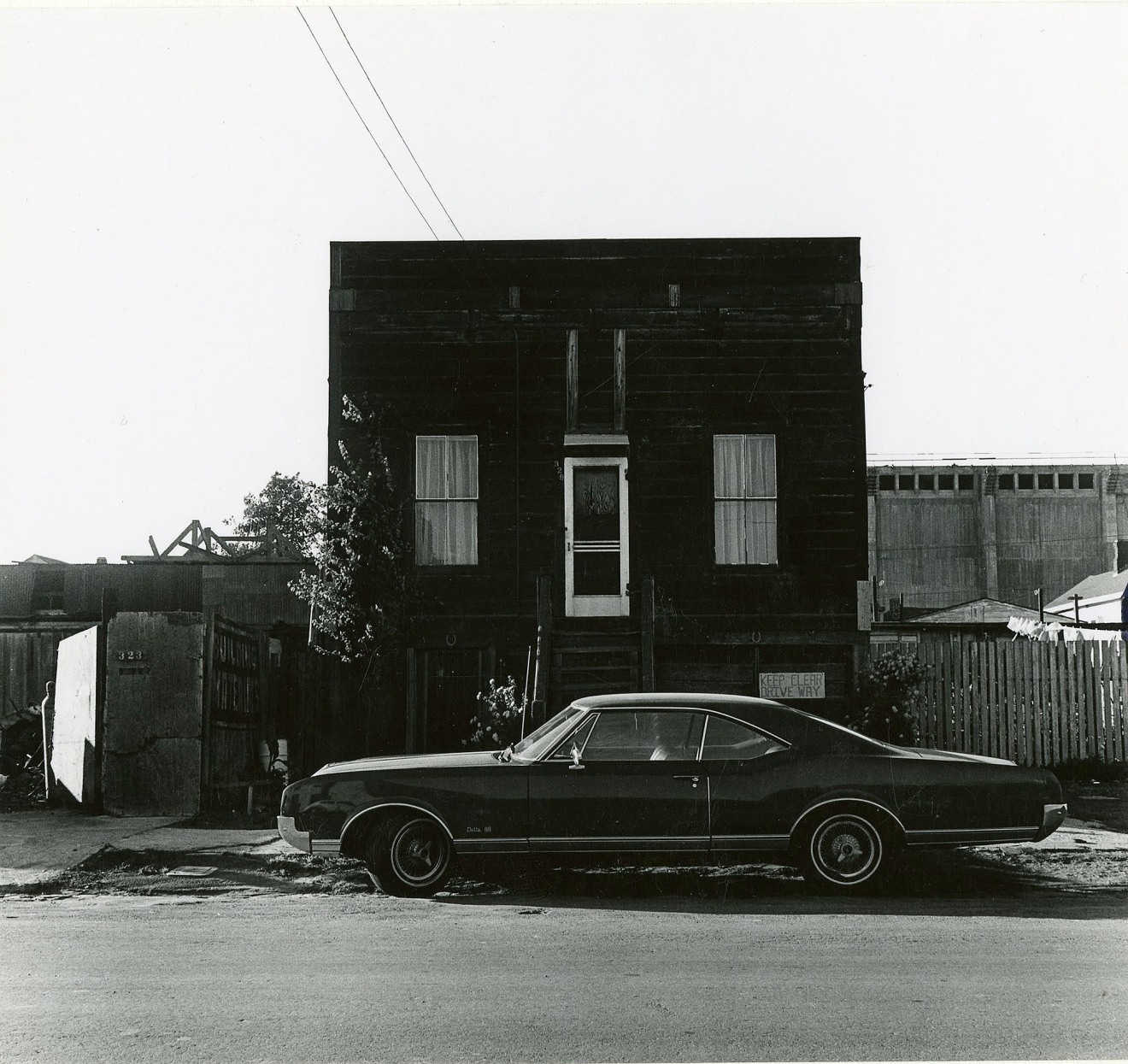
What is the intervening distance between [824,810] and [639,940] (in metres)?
2.20

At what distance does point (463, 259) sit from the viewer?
16500mm

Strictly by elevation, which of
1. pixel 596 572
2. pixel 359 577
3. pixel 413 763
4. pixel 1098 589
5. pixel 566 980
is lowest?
pixel 566 980

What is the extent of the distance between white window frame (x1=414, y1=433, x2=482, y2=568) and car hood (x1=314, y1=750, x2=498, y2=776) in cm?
739

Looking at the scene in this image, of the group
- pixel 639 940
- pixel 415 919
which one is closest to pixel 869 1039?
pixel 639 940

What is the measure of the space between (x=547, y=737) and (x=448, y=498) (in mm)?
7919

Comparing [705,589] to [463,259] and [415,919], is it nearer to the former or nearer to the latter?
[463,259]

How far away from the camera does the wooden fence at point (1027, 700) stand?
1633 cm

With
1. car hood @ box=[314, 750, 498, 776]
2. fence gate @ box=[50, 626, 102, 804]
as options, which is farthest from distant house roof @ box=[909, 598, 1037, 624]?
car hood @ box=[314, 750, 498, 776]

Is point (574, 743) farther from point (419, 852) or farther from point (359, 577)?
point (359, 577)

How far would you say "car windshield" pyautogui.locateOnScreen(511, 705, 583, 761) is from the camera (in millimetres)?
8711

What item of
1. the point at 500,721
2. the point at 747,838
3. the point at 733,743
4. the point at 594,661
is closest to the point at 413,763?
the point at 733,743

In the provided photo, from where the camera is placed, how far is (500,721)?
14.4 m

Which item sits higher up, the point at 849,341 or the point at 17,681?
the point at 849,341

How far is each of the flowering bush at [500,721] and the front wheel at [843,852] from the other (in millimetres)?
6045
